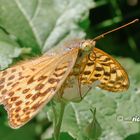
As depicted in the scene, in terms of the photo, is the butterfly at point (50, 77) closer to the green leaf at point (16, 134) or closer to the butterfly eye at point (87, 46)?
the butterfly eye at point (87, 46)

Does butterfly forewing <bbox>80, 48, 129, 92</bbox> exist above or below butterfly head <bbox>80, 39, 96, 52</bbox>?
below

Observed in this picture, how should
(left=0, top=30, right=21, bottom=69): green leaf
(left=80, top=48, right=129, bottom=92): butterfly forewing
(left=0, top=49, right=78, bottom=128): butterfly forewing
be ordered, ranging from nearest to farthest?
(left=0, top=49, right=78, bottom=128): butterfly forewing
(left=80, top=48, right=129, bottom=92): butterfly forewing
(left=0, top=30, right=21, bottom=69): green leaf

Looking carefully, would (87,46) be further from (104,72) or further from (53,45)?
(53,45)

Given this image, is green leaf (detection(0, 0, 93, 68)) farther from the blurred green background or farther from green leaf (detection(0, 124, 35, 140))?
green leaf (detection(0, 124, 35, 140))

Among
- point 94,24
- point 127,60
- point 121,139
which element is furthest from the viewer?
point 94,24

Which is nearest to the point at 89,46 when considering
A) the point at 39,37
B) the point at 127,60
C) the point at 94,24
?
the point at 39,37

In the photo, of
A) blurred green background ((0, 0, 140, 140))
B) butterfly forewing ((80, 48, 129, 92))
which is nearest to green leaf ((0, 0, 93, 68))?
blurred green background ((0, 0, 140, 140))

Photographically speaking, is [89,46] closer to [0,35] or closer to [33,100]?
[33,100]

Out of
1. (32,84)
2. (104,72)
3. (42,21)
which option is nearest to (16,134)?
(42,21)

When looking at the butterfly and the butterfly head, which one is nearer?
the butterfly

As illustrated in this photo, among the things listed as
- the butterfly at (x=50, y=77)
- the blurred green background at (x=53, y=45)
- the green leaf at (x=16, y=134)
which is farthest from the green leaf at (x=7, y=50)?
the green leaf at (x=16, y=134)
